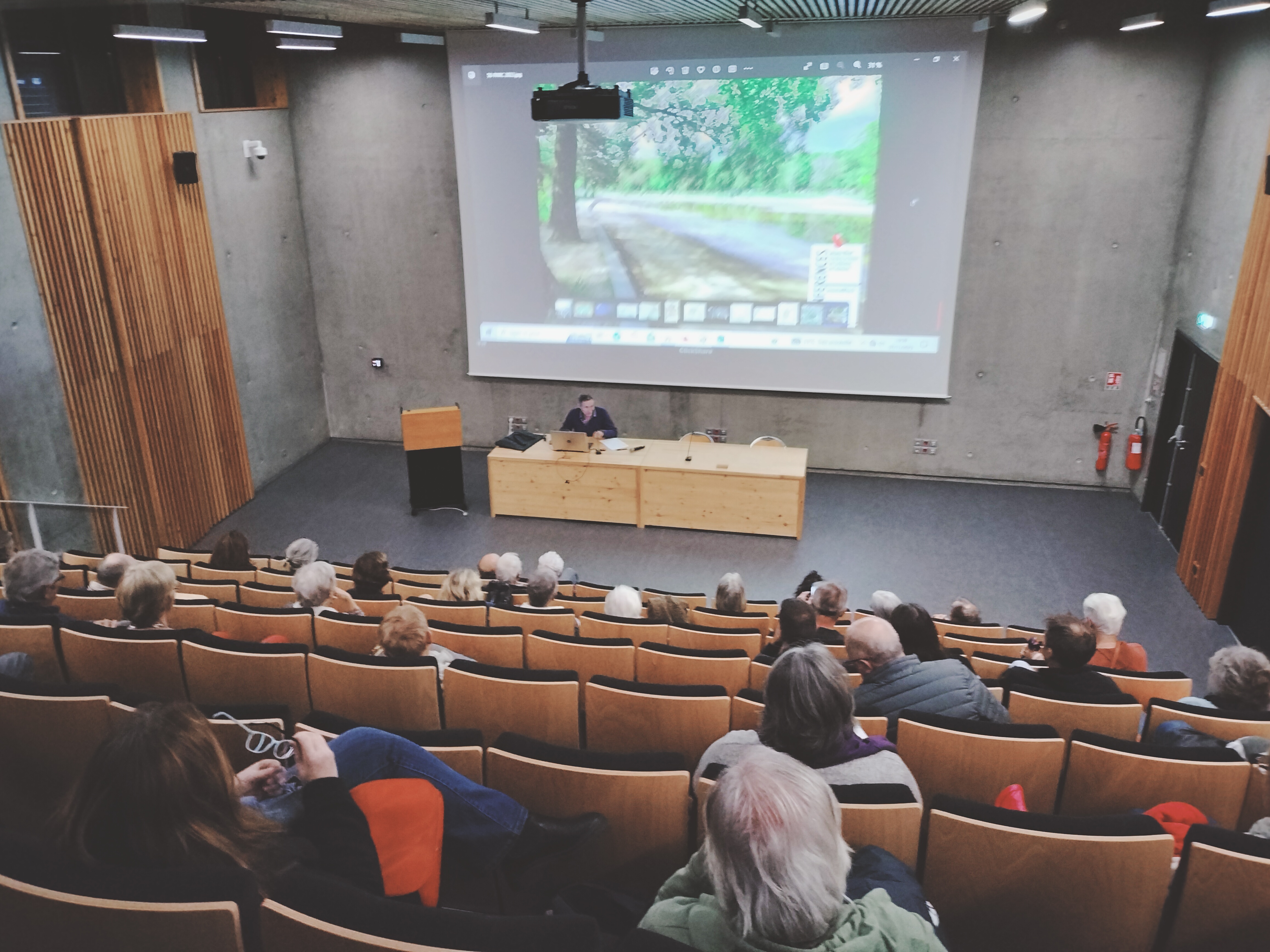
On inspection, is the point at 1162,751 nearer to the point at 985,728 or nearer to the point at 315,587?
the point at 985,728

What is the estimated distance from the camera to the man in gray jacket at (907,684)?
3387mm

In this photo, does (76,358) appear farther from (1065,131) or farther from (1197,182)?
(1197,182)

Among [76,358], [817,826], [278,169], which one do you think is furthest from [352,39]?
[817,826]

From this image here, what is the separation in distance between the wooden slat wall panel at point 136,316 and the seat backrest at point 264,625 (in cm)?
406

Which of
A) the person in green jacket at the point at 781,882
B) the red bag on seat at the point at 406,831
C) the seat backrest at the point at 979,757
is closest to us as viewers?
the person in green jacket at the point at 781,882

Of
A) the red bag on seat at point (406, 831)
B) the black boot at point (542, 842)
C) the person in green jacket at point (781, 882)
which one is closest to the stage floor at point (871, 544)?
the black boot at point (542, 842)

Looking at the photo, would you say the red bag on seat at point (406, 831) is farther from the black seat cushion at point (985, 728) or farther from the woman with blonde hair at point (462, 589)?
the woman with blonde hair at point (462, 589)

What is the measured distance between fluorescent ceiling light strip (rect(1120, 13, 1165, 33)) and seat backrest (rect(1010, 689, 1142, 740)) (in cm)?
660

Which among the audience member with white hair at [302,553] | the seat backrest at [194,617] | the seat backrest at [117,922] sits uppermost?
the seat backrest at [117,922]

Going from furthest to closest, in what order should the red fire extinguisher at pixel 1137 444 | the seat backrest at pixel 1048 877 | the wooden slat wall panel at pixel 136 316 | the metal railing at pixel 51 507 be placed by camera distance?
the red fire extinguisher at pixel 1137 444
the wooden slat wall panel at pixel 136 316
the metal railing at pixel 51 507
the seat backrest at pixel 1048 877

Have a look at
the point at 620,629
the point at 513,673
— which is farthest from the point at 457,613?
the point at 513,673

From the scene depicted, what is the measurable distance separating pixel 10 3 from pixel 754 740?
7493 mm

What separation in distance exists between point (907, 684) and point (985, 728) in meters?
0.46

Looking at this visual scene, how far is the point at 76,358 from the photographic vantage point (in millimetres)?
7461
